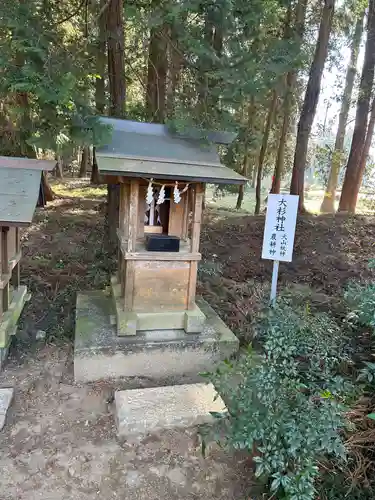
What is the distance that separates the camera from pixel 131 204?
12.3 feet

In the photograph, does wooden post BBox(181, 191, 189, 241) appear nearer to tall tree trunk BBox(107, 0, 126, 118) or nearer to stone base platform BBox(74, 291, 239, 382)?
stone base platform BBox(74, 291, 239, 382)

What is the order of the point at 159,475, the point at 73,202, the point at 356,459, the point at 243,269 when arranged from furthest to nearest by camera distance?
1. the point at 73,202
2. the point at 243,269
3. the point at 159,475
4. the point at 356,459

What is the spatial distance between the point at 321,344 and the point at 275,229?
1791 millimetres

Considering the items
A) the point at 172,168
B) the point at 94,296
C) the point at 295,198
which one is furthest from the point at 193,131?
the point at 94,296

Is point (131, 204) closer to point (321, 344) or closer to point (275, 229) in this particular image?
point (275, 229)

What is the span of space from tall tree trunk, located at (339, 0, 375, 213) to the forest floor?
89.5 inches

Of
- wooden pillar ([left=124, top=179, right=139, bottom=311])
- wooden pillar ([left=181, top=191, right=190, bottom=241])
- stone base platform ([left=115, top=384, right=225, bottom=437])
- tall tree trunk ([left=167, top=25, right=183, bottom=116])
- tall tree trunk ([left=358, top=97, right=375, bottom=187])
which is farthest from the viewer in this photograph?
tall tree trunk ([left=358, top=97, right=375, bottom=187])

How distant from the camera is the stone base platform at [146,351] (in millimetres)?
3738

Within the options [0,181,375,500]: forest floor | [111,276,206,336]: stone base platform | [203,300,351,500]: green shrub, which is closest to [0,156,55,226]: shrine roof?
[111,276,206,336]: stone base platform

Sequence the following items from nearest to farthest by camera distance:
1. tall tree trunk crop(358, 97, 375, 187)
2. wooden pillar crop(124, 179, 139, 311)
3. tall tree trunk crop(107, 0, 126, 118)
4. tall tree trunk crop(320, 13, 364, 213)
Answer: wooden pillar crop(124, 179, 139, 311) < tall tree trunk crop(107, 0, 126, 118) < tall tree trunk crop(358, 97, 375, 187) < tall tree trunk crop(320, 13, 364, 213)

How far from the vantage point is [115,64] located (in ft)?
18.7

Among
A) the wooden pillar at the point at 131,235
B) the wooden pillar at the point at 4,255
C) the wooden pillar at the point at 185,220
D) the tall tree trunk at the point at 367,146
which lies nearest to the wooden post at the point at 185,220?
the wooden pillar at the point at 185,220

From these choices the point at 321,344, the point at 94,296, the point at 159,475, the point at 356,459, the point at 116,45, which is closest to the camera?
the point at 356,459

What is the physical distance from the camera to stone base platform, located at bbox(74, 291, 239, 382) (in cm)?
374
